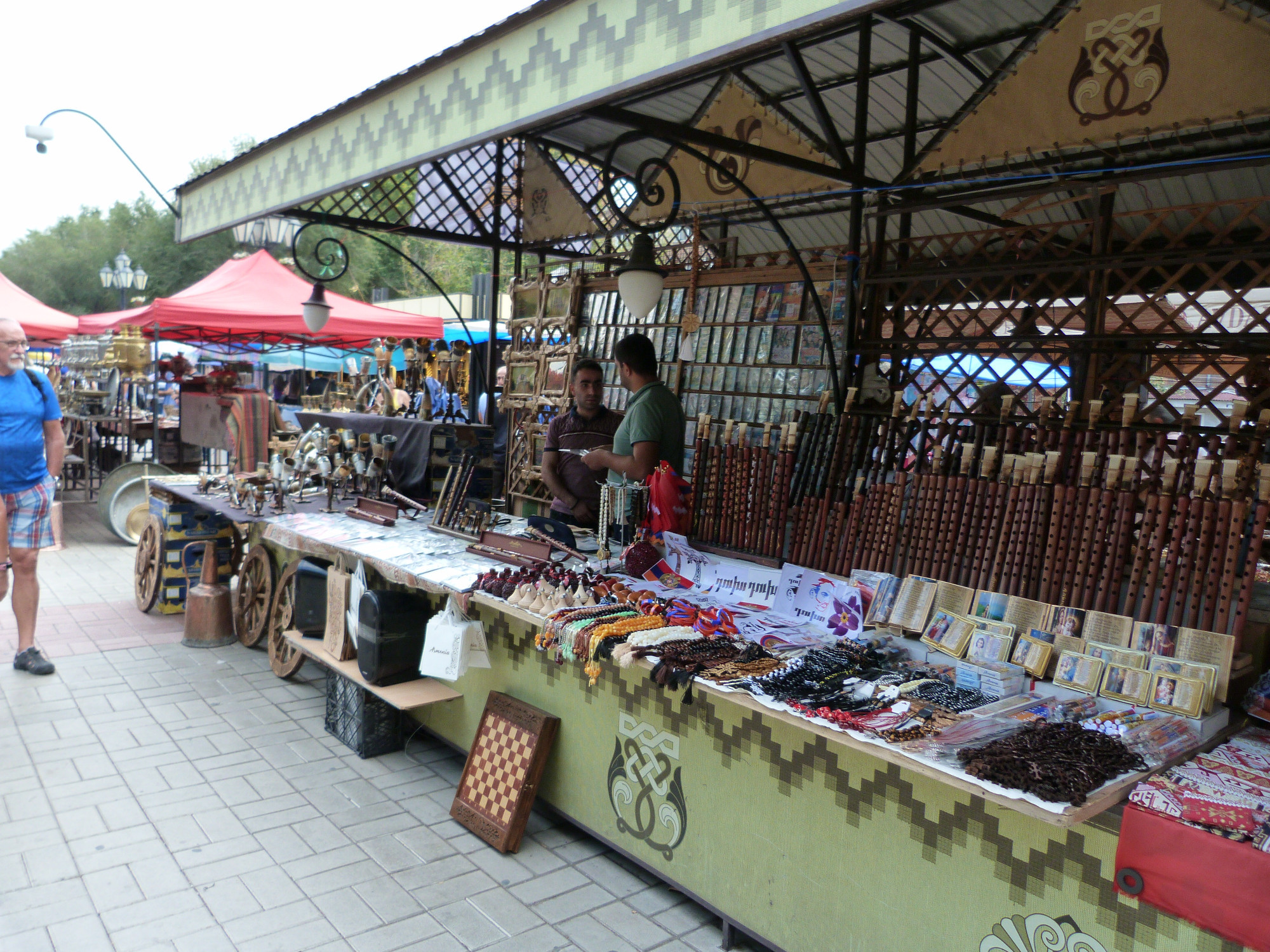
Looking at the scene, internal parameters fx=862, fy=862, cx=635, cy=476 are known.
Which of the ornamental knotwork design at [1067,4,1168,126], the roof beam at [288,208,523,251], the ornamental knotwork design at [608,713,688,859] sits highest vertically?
the ornamental knotwork design at [1067,4,1168,126]

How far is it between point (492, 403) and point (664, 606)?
13.6 ft

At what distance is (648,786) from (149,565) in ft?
16.7

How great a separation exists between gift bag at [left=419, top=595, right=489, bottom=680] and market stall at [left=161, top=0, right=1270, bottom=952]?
167 millimetres

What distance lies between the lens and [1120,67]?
3.23m

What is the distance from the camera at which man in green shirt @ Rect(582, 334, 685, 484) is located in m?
3.90

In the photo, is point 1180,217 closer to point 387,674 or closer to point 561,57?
point 561,57

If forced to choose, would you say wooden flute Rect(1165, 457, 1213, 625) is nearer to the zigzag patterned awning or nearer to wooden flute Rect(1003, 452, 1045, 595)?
wooden flute Rect(1003, 452, 1045, 595)

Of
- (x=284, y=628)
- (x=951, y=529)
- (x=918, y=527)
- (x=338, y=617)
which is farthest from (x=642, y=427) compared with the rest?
(x=284, y=628)

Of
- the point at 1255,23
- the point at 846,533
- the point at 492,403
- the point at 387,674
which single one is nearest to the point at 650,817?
the point at 846,533

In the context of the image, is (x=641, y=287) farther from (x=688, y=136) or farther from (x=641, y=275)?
(x=688, y=136)

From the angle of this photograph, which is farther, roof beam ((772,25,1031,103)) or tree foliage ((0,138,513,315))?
tree foliage ((0,138,513,315))

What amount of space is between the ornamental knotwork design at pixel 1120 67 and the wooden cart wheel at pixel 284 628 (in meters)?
4.58

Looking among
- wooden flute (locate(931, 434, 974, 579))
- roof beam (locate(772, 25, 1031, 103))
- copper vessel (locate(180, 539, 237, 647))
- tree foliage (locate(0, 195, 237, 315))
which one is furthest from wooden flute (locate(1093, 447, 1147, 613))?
tree foliage (locate(0, 195, 237, 315))

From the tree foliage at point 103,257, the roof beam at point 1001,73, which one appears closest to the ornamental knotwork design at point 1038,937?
the roof beam at point 1001,73
